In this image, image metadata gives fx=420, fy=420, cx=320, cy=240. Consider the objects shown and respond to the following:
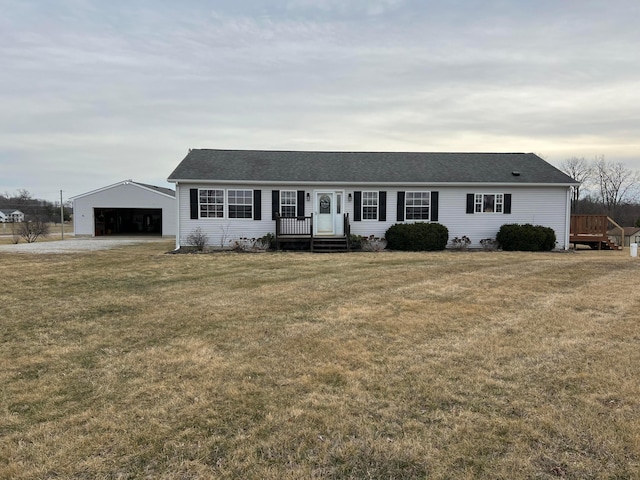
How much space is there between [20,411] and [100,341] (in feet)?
5.82

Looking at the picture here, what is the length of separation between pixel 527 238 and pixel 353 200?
22.5 feet

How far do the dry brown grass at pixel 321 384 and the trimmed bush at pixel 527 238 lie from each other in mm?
8657

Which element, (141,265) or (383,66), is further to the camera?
(383,66)

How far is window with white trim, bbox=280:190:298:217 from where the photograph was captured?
1664 cm

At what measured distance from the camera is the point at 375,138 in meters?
27.8

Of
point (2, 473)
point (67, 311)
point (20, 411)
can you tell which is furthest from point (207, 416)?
point (67, 311)

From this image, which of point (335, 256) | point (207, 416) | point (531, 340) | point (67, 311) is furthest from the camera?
point (335, 256)

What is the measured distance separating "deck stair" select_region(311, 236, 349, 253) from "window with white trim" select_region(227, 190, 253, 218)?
2.90 meters

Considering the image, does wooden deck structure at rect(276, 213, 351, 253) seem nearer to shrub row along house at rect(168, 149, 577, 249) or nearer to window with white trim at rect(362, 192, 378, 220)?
shrub row along house at rect(168, 149, 577, 249)

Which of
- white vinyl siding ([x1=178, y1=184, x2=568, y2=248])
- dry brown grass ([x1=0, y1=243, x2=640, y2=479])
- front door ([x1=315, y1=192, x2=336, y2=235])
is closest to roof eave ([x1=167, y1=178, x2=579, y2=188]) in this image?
white vinyl siding ([x1=178, y1=184, x2=568, y2=248])

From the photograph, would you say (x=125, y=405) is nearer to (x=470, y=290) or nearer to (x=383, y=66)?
(x=470, y=290)

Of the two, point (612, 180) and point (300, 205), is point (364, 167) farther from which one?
point (612, 180)

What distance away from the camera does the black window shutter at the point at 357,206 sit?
16.8 metres

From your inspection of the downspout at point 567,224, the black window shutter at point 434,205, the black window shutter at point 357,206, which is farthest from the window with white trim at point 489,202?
the black window shutter at point 357,206
